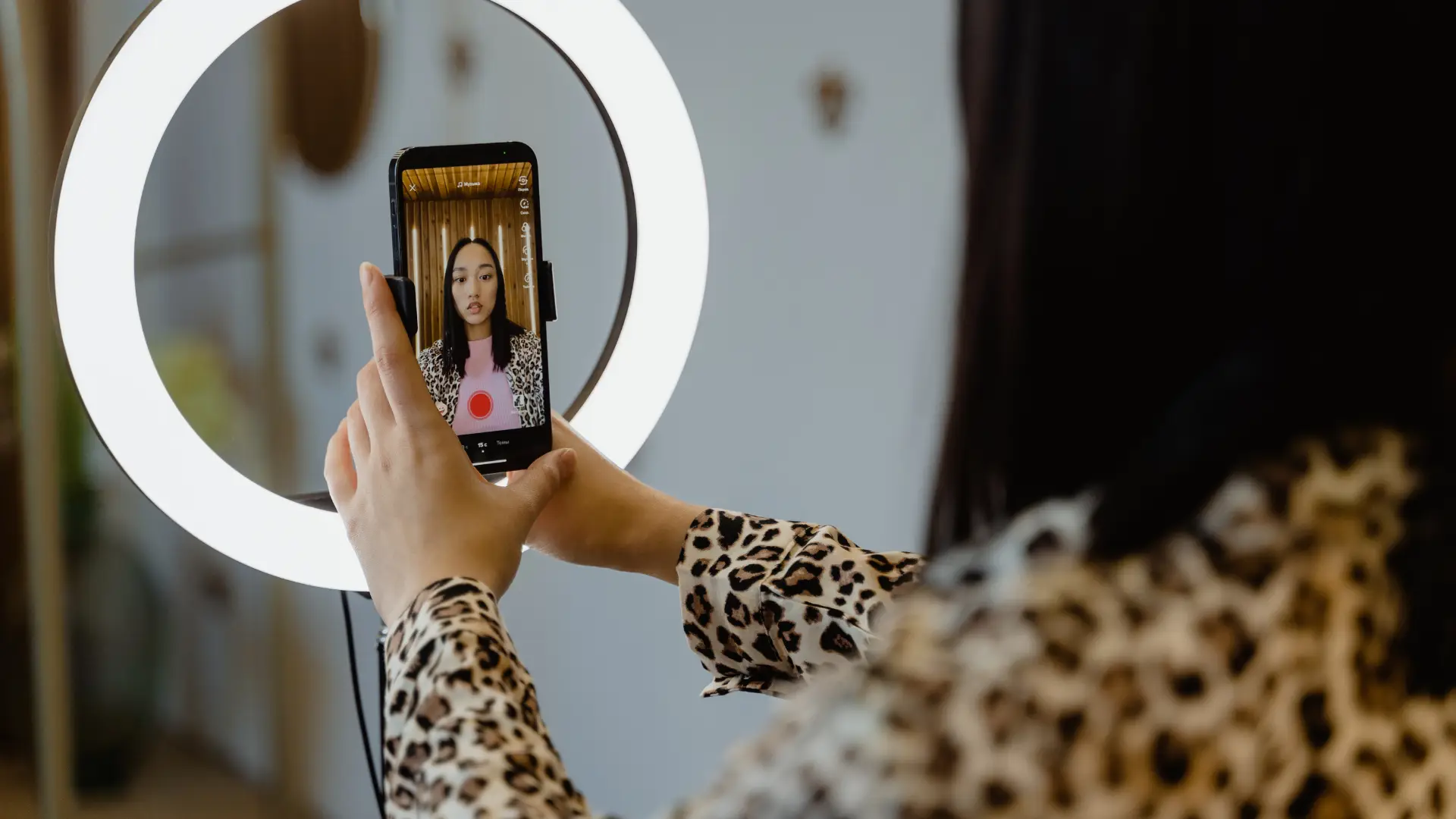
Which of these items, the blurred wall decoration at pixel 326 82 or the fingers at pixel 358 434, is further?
the blurred wall decoration at pixel 326 82

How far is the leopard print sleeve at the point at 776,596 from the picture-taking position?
1.95 ft

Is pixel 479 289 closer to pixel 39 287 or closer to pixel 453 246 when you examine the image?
pixel 453 246

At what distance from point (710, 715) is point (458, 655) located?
0.65 metres

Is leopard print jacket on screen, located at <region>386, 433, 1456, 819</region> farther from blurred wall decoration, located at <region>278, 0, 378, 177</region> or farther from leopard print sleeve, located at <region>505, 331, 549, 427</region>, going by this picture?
blurred wall decoration, located at <region>278, 0, 378, 177</region>

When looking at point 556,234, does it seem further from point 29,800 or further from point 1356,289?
point 1356,289

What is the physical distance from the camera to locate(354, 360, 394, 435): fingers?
1.73 feet

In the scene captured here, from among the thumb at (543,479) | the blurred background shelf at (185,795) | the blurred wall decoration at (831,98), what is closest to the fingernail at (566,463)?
the thumb at (543,479)

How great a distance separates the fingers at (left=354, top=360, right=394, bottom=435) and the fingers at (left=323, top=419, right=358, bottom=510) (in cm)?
2

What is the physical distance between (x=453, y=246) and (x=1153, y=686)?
353 millimetres

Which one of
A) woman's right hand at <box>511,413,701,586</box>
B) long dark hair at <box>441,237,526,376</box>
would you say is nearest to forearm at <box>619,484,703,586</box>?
woman's right hand at <box>511,413,701,586</box>

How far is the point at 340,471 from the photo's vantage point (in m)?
0.55

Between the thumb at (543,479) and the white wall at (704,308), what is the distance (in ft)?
0.58

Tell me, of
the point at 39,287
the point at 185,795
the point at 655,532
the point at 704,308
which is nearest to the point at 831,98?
the point at 704,308

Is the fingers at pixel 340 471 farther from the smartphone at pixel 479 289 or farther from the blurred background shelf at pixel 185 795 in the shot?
the blurred background shelf at pixel 185 795
